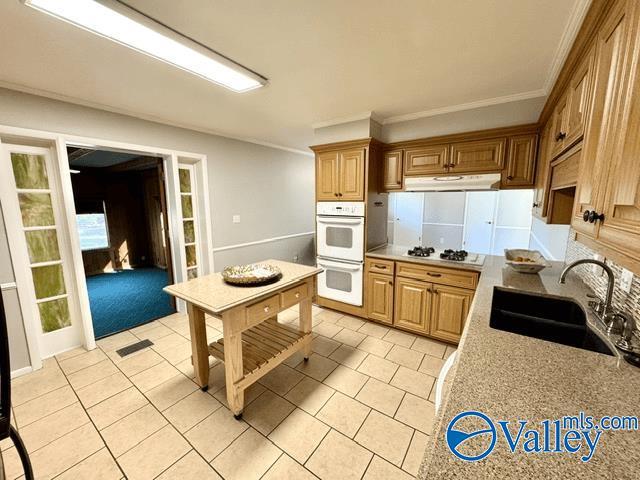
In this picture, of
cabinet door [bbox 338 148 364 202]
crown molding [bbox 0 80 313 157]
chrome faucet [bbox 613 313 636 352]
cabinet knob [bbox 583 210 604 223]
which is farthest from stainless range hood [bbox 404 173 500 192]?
crown molding [bbox 0 80 313 157]

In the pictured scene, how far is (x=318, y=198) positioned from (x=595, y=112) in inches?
101

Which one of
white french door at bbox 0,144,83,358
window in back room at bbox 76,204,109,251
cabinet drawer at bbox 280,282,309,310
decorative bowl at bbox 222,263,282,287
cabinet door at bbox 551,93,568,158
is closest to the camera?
cabinet door at bbox 551,93,568,158

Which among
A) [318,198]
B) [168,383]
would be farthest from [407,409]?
[318,198]

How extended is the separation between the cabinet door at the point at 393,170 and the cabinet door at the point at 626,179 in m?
2.26

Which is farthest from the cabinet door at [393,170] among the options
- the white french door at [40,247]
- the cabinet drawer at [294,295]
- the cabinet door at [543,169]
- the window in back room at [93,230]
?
the window in back room at [93,230]

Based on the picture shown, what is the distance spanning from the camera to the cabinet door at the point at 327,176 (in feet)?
10.3

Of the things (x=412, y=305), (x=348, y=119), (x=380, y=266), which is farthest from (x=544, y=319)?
(x=348, y=119)

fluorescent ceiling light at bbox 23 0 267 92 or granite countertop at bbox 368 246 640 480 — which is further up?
fluorescent ceiling light at bbox 23 0 267 92

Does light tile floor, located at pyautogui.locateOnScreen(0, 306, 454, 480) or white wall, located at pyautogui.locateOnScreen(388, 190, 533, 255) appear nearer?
light tile floor, located at pyautogui.locateOnScreen(0, 306, 454, 480)

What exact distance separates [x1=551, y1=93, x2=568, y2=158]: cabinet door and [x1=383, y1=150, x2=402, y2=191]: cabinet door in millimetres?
1408

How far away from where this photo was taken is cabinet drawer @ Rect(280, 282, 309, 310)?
2104 millimetres

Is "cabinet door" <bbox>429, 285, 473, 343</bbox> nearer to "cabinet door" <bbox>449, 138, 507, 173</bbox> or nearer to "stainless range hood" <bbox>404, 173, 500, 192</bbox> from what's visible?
"stainless range hood" <bbox>404, 173, 500, 192</bbox>

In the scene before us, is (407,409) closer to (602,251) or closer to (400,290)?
(400,290)

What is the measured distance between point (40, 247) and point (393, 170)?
3.77 m
